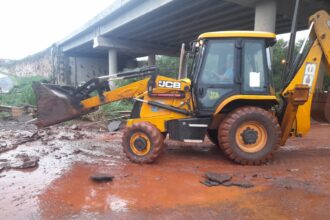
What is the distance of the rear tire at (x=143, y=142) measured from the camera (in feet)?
18.9

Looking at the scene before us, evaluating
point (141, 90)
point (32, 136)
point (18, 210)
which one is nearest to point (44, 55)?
point (32, 136)

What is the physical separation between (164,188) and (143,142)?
1.41 m

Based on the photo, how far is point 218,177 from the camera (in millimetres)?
4914

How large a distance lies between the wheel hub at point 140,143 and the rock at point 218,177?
1394 mm

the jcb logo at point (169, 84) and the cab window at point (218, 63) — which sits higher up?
the cab window at point (218, 63)

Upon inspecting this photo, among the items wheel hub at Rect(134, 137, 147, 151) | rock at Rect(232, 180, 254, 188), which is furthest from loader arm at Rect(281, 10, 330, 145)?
wheel hub at Rect(134, 137, 147, 151)

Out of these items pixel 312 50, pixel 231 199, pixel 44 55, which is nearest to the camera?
pixel 231 199

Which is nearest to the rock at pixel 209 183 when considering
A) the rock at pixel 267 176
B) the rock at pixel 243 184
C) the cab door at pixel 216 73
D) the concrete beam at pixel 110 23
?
the rock at pixel 243 184

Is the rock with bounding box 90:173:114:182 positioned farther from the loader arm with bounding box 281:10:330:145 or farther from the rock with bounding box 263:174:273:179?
the loader arm with bounding box 281:10:330:145

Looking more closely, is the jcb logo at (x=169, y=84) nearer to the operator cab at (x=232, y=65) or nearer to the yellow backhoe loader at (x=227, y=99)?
the yellow backhoe loader at (x=227, y=99)

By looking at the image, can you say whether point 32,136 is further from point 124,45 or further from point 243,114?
point 124,45

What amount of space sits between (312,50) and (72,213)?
522 centimetres

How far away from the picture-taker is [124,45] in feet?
72.5

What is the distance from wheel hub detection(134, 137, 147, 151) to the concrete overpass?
722 centimetres
